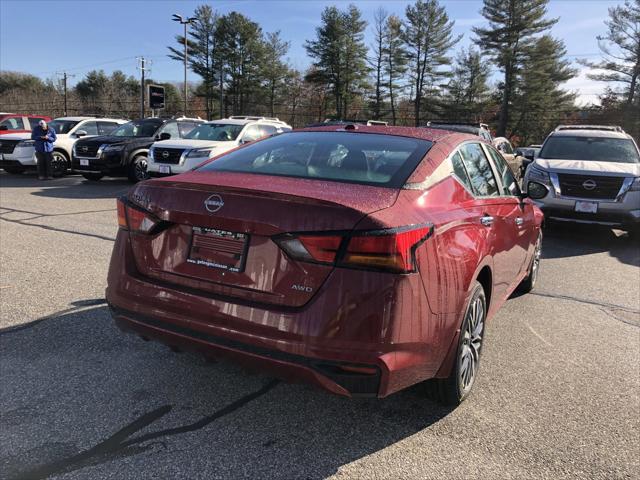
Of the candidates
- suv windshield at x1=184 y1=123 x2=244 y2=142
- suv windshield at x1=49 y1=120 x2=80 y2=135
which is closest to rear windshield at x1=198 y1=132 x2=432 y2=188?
suv windshield at x1=184 y1=123 x2=244 y2=142

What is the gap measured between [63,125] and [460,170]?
51.7ft

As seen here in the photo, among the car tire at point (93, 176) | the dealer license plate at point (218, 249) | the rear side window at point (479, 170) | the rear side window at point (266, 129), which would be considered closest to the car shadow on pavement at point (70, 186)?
the car tire at point (93, 176)

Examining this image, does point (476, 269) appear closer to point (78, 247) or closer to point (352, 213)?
point (352, 213)

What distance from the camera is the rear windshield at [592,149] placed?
9.84m

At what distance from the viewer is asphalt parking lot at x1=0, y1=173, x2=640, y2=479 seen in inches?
102

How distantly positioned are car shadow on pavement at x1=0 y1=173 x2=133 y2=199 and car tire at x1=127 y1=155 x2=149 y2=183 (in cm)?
34

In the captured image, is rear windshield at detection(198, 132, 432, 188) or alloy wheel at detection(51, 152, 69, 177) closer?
rear windshield at detection(198, 132, 432, 188)

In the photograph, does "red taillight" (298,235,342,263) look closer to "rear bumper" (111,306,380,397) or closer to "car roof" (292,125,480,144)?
"rear bumper" (111,306,380,397)

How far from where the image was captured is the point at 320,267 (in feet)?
7.80

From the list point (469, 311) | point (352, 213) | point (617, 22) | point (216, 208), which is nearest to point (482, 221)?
point (469, 311)

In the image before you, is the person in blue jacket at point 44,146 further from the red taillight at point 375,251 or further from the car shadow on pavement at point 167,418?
the red taillight at point 375,251

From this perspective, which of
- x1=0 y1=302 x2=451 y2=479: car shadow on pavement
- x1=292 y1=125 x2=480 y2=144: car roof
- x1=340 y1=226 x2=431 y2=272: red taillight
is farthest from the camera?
x1=292 y1=125 x2=480 y2=144: car roof

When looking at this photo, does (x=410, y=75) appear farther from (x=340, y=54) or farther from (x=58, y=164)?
(x=58, y=164)

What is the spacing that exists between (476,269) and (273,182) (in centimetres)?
128
